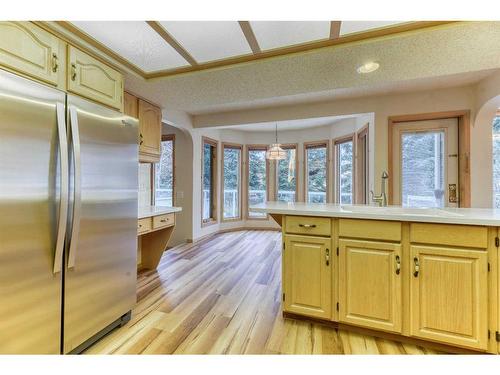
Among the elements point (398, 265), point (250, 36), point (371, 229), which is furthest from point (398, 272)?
point (250, 36)

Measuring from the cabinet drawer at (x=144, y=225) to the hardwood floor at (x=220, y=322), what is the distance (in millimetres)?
658

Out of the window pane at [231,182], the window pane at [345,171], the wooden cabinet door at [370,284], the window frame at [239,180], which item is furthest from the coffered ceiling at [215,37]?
the window pane at [231,182]

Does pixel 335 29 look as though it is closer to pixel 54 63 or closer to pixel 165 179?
pixel 54 63

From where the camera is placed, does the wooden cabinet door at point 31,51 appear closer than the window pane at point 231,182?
Yes

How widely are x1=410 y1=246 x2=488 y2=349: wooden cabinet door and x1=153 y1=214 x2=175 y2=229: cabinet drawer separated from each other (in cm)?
252

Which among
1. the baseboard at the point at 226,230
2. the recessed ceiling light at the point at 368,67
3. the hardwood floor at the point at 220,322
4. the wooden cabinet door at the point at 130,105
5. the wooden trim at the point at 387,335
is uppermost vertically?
the recessed ceiling light at the point at 368,67

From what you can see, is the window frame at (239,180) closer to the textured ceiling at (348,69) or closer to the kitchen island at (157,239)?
the kitchen island at (157,239)

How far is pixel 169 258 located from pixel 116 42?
2959 millimetres

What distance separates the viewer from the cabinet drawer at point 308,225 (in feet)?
5.99

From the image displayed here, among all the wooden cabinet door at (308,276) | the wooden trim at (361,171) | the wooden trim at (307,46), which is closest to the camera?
the wooden trim at (307,46)

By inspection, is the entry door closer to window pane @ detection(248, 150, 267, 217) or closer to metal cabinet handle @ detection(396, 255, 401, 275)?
metal cabinet handle @ detection(396, 255, 401, 275)
